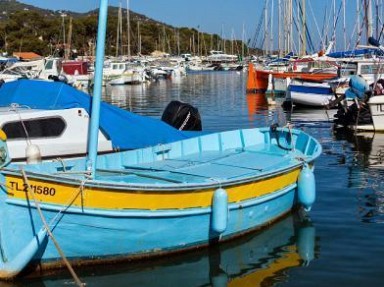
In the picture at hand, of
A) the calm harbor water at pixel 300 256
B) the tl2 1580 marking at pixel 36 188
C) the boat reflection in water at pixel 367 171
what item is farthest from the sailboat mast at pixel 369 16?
the tl2 1580 marking at pixel 36 188

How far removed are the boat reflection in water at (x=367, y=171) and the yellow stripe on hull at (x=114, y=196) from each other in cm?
354

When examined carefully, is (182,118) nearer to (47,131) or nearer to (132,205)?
(47,131)

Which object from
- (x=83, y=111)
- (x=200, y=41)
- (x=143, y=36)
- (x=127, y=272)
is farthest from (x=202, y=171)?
(x=200, y=41)

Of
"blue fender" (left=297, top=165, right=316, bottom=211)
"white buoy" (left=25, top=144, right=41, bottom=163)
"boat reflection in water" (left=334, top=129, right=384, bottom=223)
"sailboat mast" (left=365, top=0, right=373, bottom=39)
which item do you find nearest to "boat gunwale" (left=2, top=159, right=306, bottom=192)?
"blue fender" (left=297, top=165, right=316, bottom=211)

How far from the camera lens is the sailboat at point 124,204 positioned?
7387 millimetres

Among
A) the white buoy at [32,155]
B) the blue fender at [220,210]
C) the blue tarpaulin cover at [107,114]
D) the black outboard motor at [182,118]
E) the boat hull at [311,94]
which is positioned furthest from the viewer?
the boat hull at [311,94]

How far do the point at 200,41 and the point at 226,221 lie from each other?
15152 centimetres

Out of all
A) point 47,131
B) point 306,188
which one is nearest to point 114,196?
point 306,188

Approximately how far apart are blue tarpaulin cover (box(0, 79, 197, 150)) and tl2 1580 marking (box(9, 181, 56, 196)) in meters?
4.80

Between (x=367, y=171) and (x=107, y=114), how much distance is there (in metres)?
6.84

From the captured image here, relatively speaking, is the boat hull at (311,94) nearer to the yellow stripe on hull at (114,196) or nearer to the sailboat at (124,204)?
the sailboat at (124,204)

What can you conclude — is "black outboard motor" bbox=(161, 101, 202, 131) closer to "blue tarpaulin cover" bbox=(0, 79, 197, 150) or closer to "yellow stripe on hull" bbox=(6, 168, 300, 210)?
"blue tarpaulin cover" bbox=(0, 79, 197, 150)

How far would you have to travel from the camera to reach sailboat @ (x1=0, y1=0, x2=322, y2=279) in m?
7.39

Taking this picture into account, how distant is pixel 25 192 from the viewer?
728 cm
